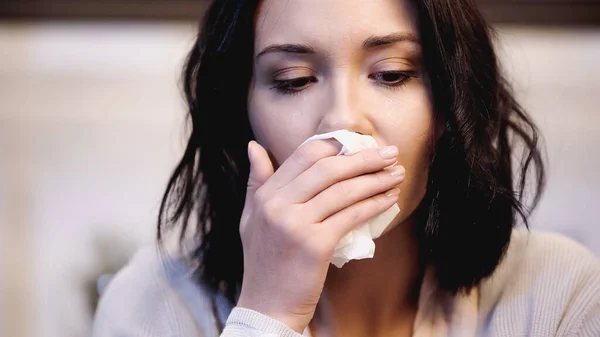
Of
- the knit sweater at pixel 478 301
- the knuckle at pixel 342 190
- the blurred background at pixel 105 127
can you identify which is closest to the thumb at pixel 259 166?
the knuckle at pixel 342 190

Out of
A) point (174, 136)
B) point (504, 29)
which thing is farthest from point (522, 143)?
point (174, 136)

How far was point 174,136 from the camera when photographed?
1.65 m

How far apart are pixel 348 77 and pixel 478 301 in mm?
413

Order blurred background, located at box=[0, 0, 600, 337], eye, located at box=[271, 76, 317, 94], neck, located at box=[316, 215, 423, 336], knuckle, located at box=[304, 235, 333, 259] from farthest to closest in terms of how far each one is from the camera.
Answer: blurred background, located at box=[0, 0, 600, 337] < neck, located at box=[316, 215, 423, 336] < eye, located at box=[271, 76, 317, 94] < knuckle, located at box=[304, 235, 333, 259]

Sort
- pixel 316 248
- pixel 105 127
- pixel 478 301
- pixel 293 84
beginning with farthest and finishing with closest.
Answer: pixel 105 127 → pixel 478 301 → pixel 293 84 → pixel 316 248

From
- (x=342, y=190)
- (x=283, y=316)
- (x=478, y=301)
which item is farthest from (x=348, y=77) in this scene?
(x=478, y=301)

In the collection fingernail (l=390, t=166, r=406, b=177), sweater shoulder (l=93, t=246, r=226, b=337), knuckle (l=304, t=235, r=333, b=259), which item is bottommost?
sweater shoulder (l=93, t=246, r=226, b=337)

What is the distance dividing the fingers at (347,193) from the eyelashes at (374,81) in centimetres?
13

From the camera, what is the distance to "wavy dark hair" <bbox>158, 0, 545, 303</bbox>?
35.4 inches

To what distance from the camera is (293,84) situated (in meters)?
0.89

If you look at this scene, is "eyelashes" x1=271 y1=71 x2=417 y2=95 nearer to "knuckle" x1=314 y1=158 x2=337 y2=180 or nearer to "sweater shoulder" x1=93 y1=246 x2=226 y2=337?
"knuckle" x1=314 y1=158 x2=337 y2=180

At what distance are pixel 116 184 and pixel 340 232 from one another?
3.07ft

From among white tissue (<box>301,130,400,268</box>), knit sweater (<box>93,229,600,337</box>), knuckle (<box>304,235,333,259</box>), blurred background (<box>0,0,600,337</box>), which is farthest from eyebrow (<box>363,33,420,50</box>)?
blurred background (<box>0,0,600,337</box>)

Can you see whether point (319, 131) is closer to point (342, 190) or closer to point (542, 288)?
point (342, 190)
